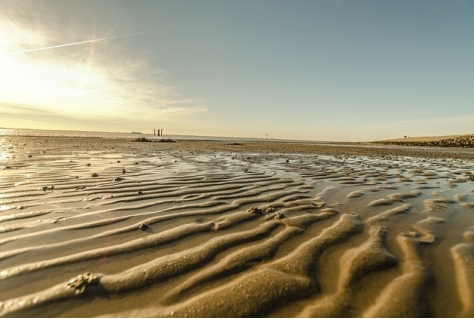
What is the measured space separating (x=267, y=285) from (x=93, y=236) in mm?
2403

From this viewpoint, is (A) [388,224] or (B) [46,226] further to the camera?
(A) [388,224]

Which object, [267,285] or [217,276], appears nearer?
[267,285]

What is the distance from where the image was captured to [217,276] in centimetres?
234

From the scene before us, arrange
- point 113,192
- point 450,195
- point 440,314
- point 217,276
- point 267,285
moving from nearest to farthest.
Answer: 1. point 440,314
2. point 267,285
3. point 217,276
4. point 113,192
5. point 450,195

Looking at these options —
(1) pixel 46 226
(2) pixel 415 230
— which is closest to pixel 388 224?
(2) pixel 415 230

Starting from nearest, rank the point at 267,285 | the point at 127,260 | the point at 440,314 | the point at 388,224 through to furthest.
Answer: the point at 440,314, the point at 267,285, the point at 127,260, the point at 388,224

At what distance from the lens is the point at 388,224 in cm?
394

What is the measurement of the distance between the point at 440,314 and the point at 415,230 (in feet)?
6.78

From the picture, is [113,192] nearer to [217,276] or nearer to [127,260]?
[127,260]

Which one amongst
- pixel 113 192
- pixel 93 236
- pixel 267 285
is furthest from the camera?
pixel 113 192

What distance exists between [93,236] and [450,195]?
7675 millimetres

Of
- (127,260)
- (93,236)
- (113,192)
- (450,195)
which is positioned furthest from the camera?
(450,195)

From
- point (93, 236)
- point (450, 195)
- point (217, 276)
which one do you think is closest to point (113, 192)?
point (93, 236)

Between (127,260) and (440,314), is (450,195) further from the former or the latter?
(127,260)
